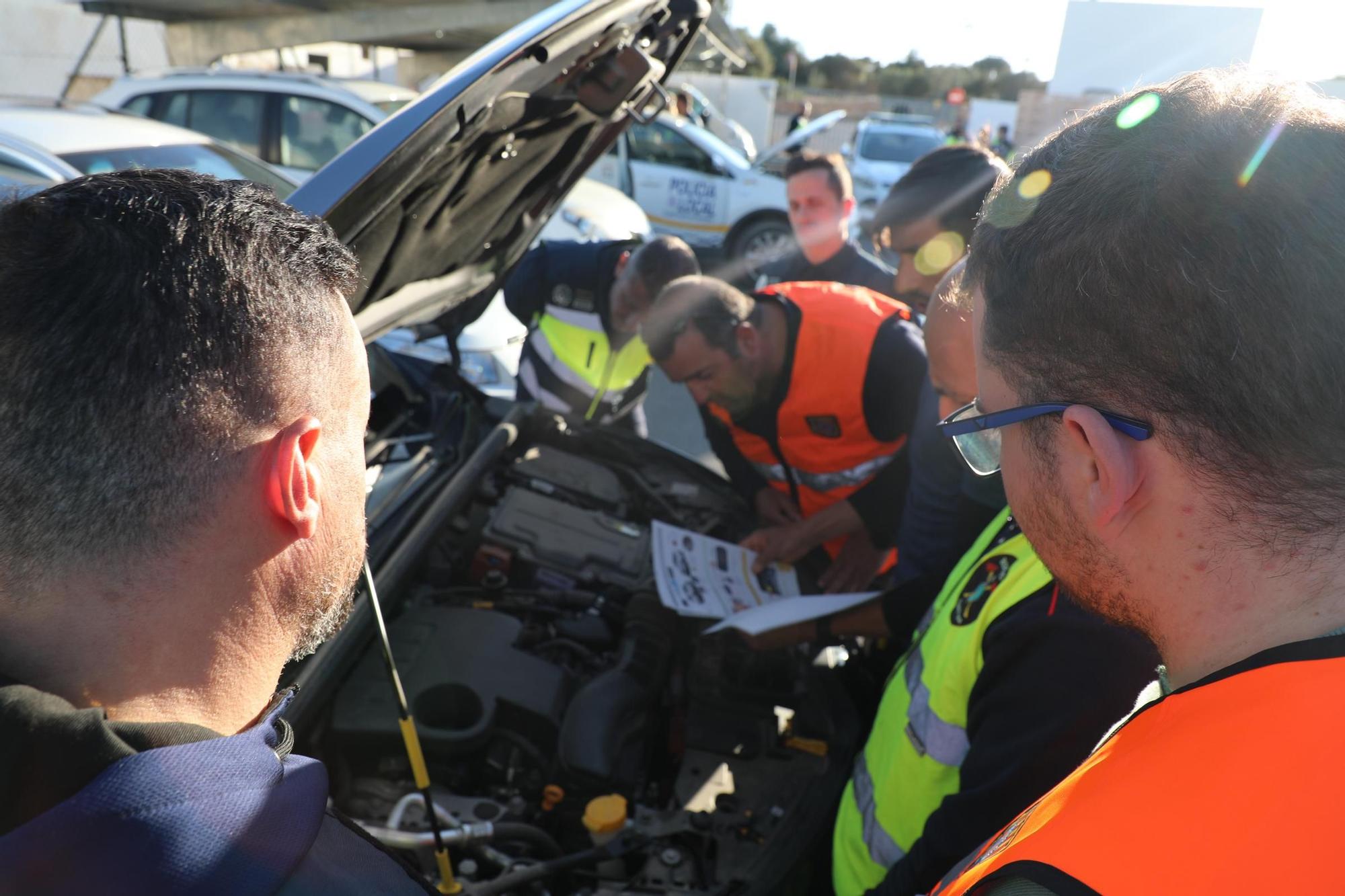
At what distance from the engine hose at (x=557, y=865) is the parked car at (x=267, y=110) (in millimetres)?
6367

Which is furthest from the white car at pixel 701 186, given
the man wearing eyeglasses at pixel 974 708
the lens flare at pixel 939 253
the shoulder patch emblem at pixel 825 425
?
the man wearing eyeglasses at pixel 974 708

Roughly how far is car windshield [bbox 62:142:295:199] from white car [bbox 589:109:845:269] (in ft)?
19.8

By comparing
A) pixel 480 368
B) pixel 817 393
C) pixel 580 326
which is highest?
pixel 817 393

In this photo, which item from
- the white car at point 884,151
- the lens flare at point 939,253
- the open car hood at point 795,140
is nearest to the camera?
the lens flare at point 939,253

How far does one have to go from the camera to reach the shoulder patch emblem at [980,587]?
149 centimetres

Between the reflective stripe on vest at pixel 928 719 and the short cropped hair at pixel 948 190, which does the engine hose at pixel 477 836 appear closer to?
the reflective stripe on vest at pixel 928 719

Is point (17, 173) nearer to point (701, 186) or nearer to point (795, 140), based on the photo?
point (701, 186)

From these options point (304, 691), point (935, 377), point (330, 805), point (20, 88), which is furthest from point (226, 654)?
point (20, 88)

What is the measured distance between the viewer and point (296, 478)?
3.07ft

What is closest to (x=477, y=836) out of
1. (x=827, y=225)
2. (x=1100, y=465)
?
(x=1100, y=465)

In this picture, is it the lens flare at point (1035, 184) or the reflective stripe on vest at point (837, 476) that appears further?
the reflective stripe on vest at point (837, 476)

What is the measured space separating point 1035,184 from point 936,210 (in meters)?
2.46

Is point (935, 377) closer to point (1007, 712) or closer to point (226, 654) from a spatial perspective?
point (1007, 712)

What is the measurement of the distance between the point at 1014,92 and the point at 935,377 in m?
41.1
